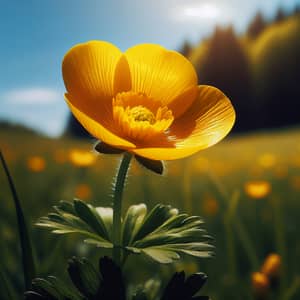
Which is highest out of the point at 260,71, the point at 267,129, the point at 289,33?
the point at 289,33

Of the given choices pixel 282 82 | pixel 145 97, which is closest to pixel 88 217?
pixel 145 97

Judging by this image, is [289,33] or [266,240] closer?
[266,240]

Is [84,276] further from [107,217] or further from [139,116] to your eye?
[139,116]

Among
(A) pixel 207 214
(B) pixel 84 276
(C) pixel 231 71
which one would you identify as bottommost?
(C) pixel 231 71

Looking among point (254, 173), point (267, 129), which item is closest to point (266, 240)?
point (254, 173)

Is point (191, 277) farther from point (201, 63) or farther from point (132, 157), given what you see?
point (201, 63)

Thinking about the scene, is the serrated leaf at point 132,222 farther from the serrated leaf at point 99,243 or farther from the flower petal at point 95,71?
the flower petal at point 95,71

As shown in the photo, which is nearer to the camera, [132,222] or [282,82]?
[132,222]

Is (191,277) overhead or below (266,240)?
overhead
